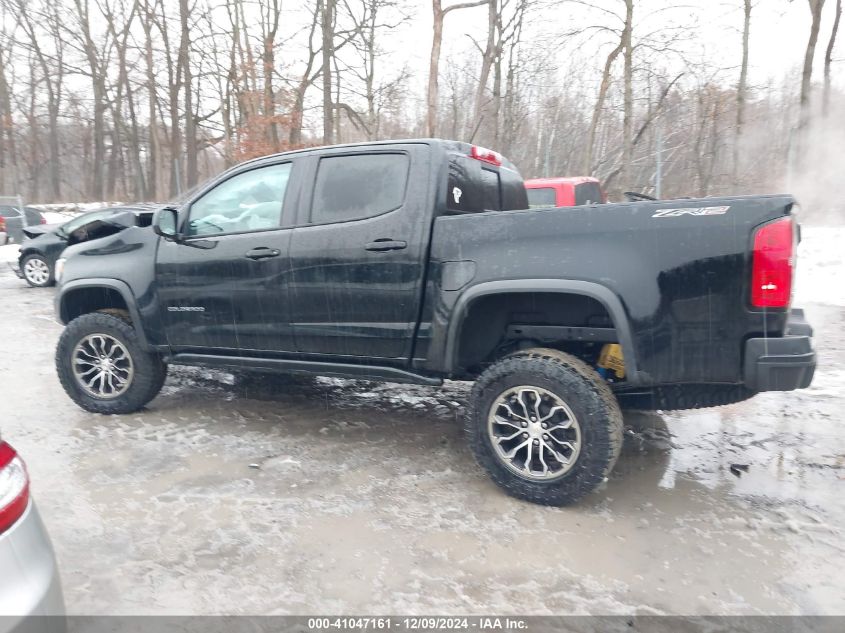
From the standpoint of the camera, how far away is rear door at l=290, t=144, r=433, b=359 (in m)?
3.73

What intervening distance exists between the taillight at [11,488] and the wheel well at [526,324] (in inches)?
87.7

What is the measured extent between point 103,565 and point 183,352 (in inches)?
77.0

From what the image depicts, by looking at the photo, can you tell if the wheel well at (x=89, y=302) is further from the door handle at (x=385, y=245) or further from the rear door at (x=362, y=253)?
the door handle at (x=385, y=245)

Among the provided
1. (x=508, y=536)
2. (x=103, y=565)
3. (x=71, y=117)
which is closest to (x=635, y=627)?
(x=508, y=536)

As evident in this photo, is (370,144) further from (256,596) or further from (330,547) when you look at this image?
(256,596)

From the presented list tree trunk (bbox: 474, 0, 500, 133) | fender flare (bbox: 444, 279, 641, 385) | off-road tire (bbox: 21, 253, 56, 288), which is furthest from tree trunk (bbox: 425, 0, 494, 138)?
fender flare (bbox: 444, 279, 641, 385)

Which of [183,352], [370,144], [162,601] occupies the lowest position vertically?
[162,601]

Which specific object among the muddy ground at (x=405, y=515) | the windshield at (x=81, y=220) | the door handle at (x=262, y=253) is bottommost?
the muddy ground at (x=405, y=515)

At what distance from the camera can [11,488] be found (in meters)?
1.88

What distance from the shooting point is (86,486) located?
366 cm

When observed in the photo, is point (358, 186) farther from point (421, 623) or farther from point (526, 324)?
point (421, 623)

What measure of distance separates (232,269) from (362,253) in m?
1.03

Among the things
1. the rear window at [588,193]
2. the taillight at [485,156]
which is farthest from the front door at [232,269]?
the rear window at [588,193]

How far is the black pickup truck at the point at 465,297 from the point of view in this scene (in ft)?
9.95
